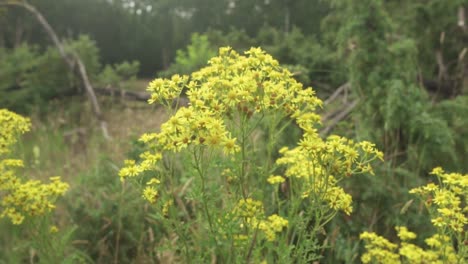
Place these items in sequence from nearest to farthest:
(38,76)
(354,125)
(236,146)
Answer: (236,146) < (354,125) < (38,76)

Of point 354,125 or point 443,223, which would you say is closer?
point 443,223

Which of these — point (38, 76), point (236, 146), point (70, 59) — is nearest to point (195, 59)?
point (70, 59)

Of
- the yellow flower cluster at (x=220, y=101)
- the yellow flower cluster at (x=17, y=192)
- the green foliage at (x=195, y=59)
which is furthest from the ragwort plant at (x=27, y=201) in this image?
the green foliage at (x=195, y=59)

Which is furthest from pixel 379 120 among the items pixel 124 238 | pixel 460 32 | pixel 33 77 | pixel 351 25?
pixel 33 77

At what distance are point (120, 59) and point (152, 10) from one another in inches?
125

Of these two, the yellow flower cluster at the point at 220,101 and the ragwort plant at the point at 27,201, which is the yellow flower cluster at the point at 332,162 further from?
the ragwort plant at the point at 27,201

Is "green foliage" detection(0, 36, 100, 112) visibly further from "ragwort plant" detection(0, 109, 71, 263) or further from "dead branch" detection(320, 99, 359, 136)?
"ragwort plant" detection(0, 109, 71, 263)

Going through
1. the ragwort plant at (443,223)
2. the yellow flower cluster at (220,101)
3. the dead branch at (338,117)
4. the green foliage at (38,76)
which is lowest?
the ragwort plant at (443,223)

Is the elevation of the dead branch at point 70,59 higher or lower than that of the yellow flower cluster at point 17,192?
higher

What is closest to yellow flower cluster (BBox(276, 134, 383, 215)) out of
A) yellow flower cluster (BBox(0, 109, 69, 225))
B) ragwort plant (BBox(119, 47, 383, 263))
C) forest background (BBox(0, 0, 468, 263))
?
ragwort plant (BBox(119, 47, 383, 263))

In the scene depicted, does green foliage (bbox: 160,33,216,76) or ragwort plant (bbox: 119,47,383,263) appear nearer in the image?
ragwort plant (bbox: 119,47,383,263)

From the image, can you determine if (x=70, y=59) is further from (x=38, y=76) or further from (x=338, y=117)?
(x=338, y=117)

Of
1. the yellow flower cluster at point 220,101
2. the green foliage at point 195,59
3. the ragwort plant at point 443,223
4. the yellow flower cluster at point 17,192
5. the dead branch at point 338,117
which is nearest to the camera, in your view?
the yellow flower cluster at point 220,101

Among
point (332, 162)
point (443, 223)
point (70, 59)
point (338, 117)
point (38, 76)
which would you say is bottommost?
point (443, 223)
